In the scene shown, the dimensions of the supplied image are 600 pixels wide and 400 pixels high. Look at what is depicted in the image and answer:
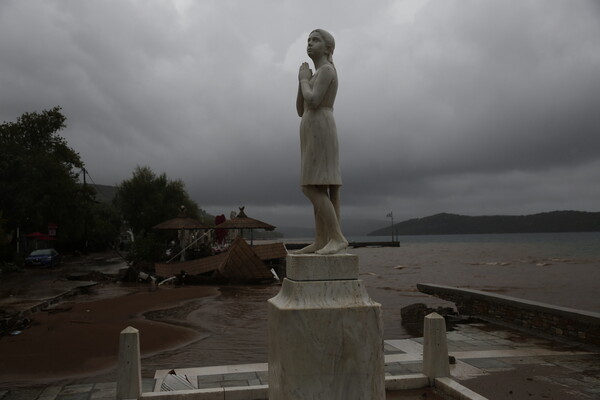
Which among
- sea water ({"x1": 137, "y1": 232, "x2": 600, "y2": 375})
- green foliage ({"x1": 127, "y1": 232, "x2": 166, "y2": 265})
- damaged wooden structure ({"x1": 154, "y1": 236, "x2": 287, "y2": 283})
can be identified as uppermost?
green foliage ({"x1": 127, "y1": 232, "x2": 166, "y2": 265})

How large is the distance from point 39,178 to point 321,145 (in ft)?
96.0

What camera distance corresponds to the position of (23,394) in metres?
7.21

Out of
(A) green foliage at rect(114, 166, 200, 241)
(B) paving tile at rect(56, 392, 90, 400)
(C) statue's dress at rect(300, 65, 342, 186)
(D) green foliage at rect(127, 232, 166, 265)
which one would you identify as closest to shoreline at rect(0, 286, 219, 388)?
(B) paving tile at rect(56, 392, 90, 400)

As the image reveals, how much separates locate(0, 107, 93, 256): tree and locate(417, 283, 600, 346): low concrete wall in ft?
82.6

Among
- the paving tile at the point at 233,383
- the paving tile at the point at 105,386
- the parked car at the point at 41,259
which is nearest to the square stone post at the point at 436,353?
the paving tile at the point at 233,383

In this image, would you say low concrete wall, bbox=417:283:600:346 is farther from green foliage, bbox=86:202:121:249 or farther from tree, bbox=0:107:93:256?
green foliage, bbox=86:202:121:249

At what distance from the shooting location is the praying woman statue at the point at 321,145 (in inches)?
191

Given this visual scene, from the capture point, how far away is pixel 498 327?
11.6m

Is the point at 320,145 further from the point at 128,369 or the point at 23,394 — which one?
the point at 23,394

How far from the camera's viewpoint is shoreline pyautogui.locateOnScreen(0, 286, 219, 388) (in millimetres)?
8961

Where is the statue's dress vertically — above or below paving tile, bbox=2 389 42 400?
above

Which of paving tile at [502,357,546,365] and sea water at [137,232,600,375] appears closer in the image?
paving tile at [502,357,546,365]

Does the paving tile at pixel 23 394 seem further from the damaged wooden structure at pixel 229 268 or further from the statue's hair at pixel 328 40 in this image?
the damaged wooden structure at pixel 229 268

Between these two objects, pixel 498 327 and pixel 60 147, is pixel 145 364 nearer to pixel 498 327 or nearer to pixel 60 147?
pixel 498 327
